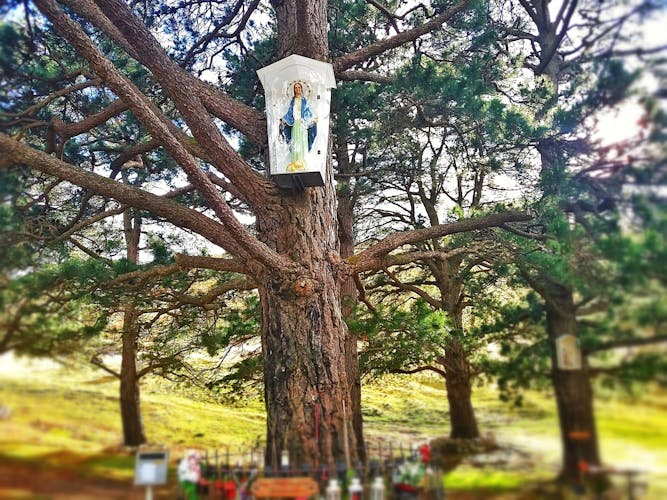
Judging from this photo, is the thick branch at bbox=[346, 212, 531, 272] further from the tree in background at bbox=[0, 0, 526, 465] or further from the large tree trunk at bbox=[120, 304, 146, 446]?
the large tree trunk at bbox=[120, 304, 146, 446]

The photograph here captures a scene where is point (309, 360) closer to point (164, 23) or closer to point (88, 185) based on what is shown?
point (88, 185)

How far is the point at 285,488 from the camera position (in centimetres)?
220

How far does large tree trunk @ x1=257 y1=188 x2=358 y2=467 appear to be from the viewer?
271 centimetres

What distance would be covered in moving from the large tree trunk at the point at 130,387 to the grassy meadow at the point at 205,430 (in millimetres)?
81

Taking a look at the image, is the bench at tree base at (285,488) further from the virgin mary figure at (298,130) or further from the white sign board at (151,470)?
the virgin mary figure at (298,130)

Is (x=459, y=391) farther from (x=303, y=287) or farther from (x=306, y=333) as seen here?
(x=303, y=287)

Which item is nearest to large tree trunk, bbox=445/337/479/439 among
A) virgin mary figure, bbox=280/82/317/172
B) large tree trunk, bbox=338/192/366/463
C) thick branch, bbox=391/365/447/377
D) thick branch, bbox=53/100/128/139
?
thick branch, bbox=391/365/447/377

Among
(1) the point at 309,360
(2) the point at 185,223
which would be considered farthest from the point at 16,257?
(1) the point at 309,360

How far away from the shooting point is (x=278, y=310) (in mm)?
2941

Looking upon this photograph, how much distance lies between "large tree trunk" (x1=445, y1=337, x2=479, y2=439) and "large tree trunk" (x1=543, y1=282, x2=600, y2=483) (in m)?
1.09

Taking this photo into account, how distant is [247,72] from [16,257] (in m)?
2.50

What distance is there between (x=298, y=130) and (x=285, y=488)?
1.83m

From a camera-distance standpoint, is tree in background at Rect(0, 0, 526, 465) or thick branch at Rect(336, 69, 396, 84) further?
thick branch at Rect(336, 69, 396, 84)

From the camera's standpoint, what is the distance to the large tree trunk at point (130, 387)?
3.06m
